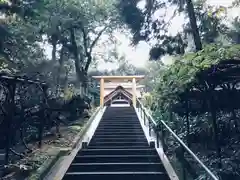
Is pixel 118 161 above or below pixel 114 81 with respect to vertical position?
below

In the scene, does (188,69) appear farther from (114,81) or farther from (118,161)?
(114,81)

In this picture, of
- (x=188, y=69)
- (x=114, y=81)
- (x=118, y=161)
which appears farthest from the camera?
(x=114, y=81)

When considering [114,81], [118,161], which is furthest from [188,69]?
[114,81]

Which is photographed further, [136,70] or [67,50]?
[136,70]

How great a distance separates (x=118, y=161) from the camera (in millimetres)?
6082

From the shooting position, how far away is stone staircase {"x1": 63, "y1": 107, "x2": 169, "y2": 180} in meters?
5.18

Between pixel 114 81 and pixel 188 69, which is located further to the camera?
pixel 114 81

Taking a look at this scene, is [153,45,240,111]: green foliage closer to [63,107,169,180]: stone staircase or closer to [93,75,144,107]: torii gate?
[63,107,169,180]: stone staircase

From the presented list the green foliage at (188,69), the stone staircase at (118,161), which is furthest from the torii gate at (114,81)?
the green foliage at (188,69)

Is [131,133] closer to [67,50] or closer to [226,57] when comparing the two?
[226,57]

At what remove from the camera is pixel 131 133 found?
29.6 feet

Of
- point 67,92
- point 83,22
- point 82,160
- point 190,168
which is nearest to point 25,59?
point 67,92

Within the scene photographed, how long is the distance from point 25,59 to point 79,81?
450 cm

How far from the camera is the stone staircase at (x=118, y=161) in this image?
5.18m
